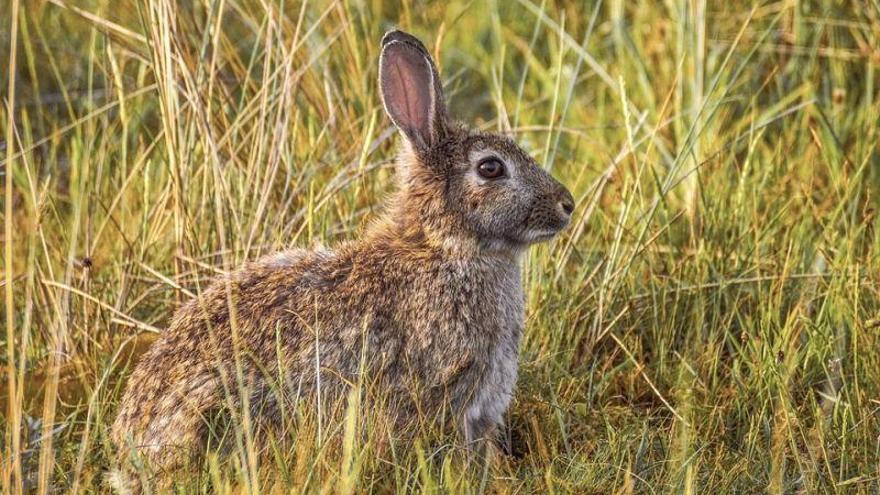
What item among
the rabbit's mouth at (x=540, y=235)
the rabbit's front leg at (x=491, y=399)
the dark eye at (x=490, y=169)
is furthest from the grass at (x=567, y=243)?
the dark eye at (x=490, y=169)

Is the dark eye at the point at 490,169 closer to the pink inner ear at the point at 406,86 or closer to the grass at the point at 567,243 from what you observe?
the pink inner ear at the point at 406,86

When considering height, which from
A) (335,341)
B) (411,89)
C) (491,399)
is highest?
(411,89)

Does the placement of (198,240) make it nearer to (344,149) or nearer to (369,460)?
(344,149)

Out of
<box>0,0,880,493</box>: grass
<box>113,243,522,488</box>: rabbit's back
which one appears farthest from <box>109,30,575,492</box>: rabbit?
<box>0,0,880,493</box>: grass

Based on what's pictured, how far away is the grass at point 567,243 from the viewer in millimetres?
3861

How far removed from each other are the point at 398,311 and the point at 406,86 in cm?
68

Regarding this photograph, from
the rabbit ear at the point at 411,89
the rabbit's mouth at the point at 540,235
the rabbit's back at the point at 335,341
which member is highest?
the rabbit ear at the point at 411,89

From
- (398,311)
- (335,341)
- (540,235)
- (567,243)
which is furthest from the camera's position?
(567,243)

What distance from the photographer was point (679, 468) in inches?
145

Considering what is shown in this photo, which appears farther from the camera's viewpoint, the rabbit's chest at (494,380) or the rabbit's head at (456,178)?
the rabbit's head at (456,178)

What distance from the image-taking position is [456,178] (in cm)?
441

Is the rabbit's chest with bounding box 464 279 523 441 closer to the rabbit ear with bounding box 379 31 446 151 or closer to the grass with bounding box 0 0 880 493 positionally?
the grass with bounding box 0 0 880 493

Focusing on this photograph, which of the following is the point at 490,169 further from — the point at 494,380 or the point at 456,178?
the point at 494,380

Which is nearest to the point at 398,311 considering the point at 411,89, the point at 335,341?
the point at 335,341
